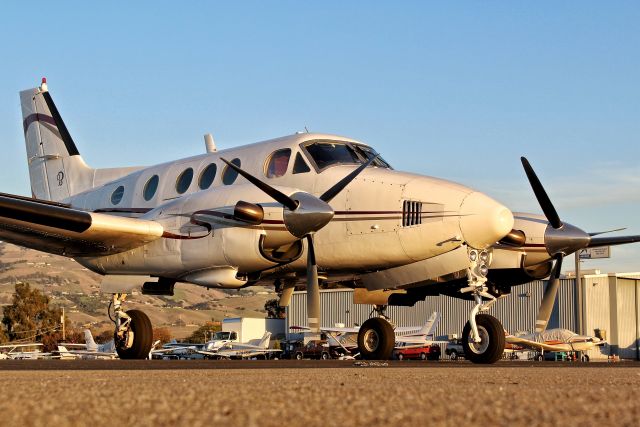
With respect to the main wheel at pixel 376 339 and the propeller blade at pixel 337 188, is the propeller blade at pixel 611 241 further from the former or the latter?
the propeller blade at pixel 337 188

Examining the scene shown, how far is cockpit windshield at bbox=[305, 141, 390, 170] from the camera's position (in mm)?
16094

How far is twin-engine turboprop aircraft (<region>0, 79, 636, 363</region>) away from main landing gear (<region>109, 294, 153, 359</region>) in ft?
0.08

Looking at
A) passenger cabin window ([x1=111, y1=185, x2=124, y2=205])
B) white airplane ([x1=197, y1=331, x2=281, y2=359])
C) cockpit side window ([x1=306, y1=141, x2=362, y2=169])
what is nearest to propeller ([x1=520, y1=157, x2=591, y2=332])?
cockpit side window ([x1=306, y1=141, x2=362, y2=169])

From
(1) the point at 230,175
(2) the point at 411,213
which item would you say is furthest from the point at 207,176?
(2) the point at 411,213

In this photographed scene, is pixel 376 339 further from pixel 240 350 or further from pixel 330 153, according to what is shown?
pixel 240 350

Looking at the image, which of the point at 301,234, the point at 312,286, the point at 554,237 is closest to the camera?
the point at 301,234

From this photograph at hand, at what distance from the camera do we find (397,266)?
15.7m

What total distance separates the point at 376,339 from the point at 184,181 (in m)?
5.18

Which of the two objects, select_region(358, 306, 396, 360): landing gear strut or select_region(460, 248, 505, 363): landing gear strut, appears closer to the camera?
select_region(460, 248, 505, 363): landing gear strut

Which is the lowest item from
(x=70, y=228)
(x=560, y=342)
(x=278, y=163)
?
(x=560, y=342)

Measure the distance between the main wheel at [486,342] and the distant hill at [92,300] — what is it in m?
110

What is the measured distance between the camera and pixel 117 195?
63.9 ft

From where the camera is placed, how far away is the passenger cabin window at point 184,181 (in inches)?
699

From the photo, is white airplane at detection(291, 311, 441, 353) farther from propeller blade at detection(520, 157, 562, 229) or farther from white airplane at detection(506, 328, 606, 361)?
propeller blade at detection(520, 157, 562, 229)
